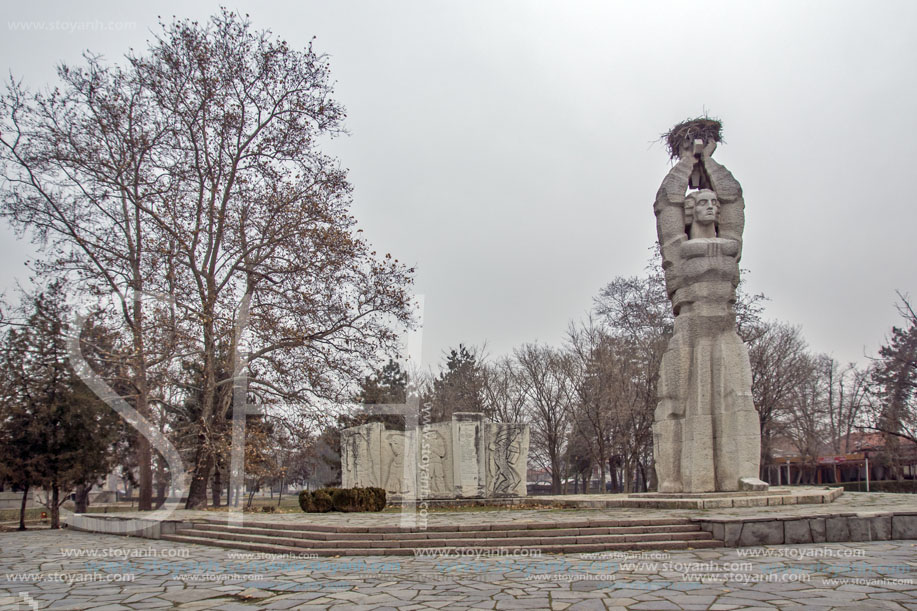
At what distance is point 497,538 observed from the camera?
8398mm

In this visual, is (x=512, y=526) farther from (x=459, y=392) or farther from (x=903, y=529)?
(x=459, y=392)

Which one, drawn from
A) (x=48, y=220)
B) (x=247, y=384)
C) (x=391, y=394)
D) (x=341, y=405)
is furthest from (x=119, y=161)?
(x=391, y=394)

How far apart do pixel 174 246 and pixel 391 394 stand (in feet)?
79.5

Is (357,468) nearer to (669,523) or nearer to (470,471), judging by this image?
(470,471)

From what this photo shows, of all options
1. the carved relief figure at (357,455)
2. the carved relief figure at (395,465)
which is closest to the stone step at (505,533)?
the carved relief figure at (357,455)

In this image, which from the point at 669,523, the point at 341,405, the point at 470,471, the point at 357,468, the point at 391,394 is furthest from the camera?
the point at 391,394

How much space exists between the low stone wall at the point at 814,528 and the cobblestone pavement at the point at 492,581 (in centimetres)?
25

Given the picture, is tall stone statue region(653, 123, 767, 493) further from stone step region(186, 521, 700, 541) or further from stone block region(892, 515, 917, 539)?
stone step region(186, 521, 700, 541)

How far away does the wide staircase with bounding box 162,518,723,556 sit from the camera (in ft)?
26.3

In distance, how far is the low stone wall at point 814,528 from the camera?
7.81 m

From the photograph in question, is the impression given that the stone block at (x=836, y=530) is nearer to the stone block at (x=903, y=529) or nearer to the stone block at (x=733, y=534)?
the stone block at (x=903, y=529)

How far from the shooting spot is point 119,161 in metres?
17.0

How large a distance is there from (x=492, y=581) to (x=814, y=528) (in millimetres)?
4391

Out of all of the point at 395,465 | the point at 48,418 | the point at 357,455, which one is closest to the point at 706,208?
the point at 395,465
